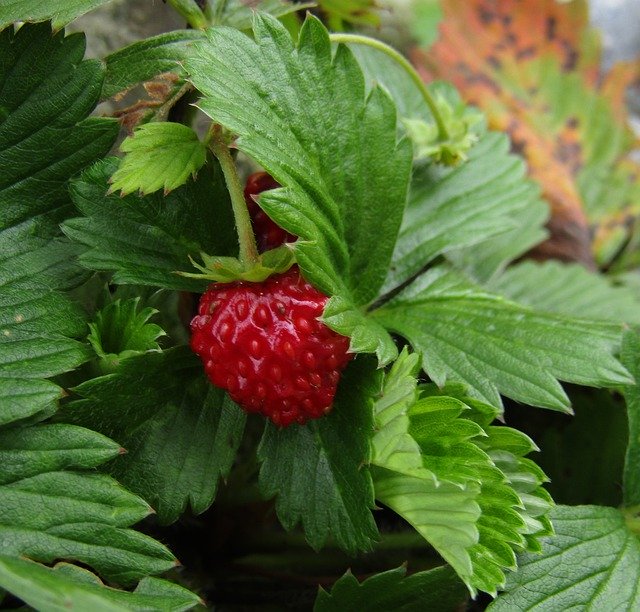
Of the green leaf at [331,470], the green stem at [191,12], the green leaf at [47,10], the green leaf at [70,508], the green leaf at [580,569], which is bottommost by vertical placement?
the green leaf at [70,508]

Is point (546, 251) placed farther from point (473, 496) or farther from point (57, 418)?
point (57, 418)

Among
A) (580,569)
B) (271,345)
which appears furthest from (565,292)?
(271,345)

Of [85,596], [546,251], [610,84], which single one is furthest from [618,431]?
[610,84]

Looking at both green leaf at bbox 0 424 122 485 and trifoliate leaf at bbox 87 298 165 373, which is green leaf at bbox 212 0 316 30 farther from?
green leaf at bbox 0 424 122 485

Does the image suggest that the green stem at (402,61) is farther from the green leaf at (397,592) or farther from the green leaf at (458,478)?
the green leaf at (397,592)

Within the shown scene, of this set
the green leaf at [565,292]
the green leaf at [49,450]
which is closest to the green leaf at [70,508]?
the green leaf at [49,450]
